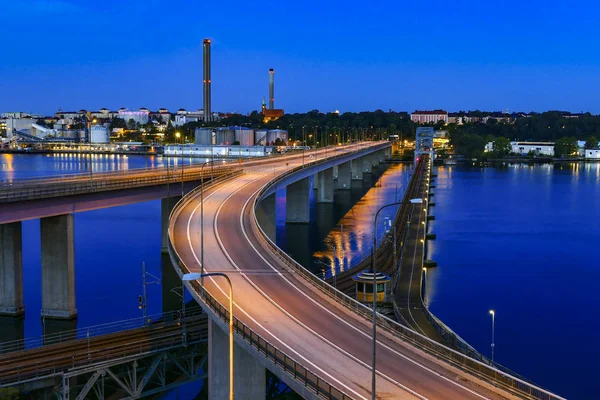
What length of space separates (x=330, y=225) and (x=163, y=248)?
25147 millimetres

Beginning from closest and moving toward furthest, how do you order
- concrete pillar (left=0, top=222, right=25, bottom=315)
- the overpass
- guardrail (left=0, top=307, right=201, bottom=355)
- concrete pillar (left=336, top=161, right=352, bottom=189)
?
the overpass → guardrail (left=0, top=307, right=201, bottom=355) → concrete pillar (left=0, top=222, right=25, bottom=315) → concrete pillar (left=336, top=161, right=352, bottom=189)

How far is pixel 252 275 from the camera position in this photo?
2770 cm

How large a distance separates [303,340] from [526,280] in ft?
113

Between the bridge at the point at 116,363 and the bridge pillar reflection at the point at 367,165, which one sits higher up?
the bridge pillar reflection at the point at 367,165

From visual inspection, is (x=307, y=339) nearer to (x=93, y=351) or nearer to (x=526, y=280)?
(x=93, y=351)

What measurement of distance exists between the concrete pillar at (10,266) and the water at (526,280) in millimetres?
23585

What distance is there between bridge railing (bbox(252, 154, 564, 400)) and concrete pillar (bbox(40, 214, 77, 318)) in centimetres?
993

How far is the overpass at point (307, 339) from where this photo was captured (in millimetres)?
Answer: 17719

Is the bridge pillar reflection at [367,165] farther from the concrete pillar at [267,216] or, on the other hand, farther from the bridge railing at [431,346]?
the bridge railing at [431,346]

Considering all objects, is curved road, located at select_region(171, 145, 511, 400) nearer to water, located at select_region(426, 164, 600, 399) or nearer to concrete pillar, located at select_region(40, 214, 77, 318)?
concrete pillar, located at select_region(40, 214, 77, 318)

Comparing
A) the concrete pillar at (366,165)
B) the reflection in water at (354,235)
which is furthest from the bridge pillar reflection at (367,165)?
the reflection in water at (354,235)

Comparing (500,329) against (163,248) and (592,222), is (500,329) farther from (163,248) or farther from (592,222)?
(592,222)

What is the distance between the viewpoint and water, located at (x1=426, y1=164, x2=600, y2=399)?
3419cm

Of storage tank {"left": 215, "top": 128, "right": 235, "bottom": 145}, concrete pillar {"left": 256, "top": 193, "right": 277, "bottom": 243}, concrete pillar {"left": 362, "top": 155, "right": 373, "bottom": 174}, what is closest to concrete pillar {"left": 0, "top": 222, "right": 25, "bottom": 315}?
concrete pillar {"left": 256, "top": 193, "right": 277, "bottom": 243}
